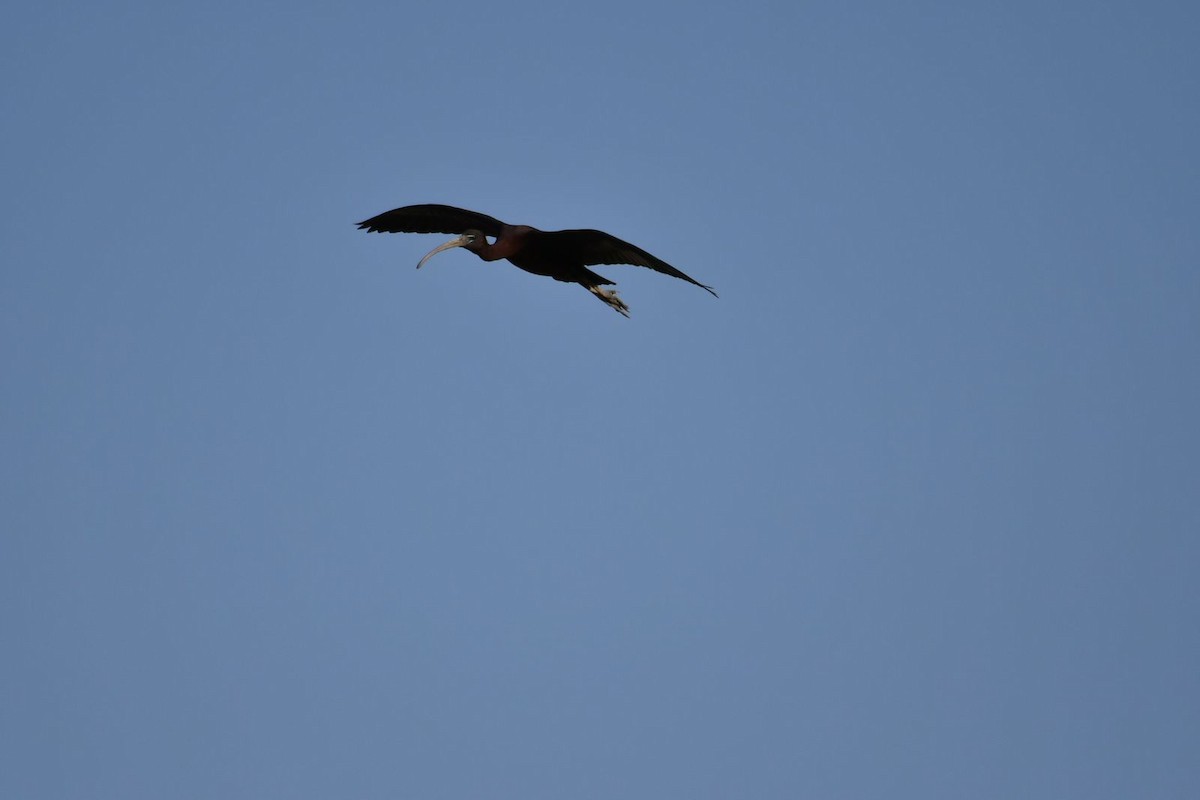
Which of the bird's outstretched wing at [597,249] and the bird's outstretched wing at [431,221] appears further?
the bird's outstretched wing at [431,221]

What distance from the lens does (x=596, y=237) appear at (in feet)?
74.9

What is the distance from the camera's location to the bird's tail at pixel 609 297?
80.4 feet

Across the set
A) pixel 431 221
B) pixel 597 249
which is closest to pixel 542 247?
pixel 597 249

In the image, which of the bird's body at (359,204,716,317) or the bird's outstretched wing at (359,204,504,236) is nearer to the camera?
the bird's body at (359,204,716,317)

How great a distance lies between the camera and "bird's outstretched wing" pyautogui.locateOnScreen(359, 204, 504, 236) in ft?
80.1

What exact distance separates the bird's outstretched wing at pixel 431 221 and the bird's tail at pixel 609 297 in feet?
5.34

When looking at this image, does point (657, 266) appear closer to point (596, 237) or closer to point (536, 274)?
point (596, 237)

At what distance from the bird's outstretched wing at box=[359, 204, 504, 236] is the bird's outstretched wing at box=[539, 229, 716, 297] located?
989 millimetres

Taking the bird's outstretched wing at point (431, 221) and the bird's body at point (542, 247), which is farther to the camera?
the bird's outstretched wing at point (431, 221)

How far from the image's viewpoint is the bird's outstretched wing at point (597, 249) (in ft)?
73.4

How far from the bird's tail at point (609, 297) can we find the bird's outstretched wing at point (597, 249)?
526 mm

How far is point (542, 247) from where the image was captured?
23922 millimetres

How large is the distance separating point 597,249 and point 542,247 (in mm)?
1013

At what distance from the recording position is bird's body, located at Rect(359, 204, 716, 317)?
2316 centimetres
